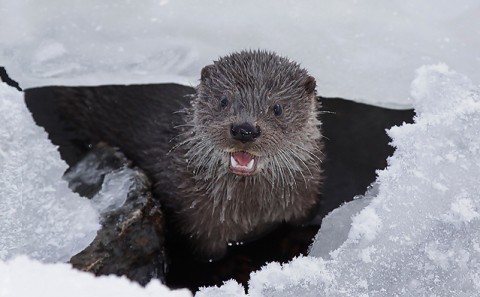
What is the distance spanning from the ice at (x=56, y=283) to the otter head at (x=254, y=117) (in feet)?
2.20

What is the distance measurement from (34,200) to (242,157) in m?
1.10

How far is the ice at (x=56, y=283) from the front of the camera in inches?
101

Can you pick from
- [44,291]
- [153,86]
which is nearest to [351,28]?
[153,86]

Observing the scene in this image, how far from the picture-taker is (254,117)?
114 inches

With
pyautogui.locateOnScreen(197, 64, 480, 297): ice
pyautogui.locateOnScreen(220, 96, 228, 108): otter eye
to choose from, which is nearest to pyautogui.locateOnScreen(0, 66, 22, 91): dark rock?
pyautogui.locateOnScreen(220, 96, 228, 108): otter eye

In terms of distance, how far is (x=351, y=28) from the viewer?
427 cm

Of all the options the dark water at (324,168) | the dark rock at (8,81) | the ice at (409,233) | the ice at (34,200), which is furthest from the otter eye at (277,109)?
the dark rock at (8,81)

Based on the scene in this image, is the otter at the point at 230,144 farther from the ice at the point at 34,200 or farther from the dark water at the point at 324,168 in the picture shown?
the ice at the point at 34,200

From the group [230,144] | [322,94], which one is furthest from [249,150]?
[322,94]

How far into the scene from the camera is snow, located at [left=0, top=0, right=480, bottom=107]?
13.4 feet

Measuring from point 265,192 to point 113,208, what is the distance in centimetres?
76

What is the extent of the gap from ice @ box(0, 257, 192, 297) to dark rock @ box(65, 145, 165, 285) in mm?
134

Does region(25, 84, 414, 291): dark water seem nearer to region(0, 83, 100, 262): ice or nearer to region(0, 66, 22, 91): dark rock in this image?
region(0, 66, 22, 91): dark rock

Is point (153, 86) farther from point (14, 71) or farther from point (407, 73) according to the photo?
point (407, 73)
